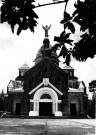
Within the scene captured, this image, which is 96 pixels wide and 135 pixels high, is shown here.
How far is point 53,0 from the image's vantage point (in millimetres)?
3125

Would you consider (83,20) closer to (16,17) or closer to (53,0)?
(53,0)

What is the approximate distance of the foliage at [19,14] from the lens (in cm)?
279

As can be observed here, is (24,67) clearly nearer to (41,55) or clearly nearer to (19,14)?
(41,55)

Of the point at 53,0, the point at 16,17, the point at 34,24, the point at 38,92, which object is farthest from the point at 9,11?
the point at 38,92

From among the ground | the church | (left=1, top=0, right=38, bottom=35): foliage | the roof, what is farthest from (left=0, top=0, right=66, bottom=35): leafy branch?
the roof

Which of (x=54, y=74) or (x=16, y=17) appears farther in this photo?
(x=54, y=74)

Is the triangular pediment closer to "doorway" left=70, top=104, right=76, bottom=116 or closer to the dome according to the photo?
"doorway" left=70, top=104, right=76, bottom=116

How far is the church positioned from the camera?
37688 millimetres

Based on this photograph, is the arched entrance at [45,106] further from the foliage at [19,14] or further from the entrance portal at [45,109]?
the foliage at [19,14]

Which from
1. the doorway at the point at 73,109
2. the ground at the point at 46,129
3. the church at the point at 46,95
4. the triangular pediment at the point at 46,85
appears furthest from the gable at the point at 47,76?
the ground at the point at 46,129

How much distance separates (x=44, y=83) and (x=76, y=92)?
5.71 meters

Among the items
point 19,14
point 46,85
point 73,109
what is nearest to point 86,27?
point 19,14

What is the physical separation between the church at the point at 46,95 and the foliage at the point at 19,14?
1363 inches

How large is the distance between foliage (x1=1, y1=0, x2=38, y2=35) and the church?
34.6 meters
